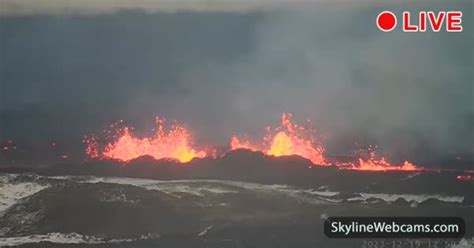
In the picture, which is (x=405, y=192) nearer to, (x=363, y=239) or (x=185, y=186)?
(x=363, y=239)

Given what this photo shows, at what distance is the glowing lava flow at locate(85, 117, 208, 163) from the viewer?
2.76 metres

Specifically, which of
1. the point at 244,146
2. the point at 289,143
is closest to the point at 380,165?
the point at 289,143

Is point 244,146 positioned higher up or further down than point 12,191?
higher up

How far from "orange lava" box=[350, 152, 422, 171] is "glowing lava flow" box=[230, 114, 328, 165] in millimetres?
190

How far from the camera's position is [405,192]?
2.77 meters

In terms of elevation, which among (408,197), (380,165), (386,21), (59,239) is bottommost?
(59,239)

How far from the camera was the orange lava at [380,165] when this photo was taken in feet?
9.04

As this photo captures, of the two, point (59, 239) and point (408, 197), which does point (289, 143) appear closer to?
point (408, 197)

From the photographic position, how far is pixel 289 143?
2.75 m

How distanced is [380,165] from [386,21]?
687mm

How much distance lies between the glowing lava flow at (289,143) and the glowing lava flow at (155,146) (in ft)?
0.74

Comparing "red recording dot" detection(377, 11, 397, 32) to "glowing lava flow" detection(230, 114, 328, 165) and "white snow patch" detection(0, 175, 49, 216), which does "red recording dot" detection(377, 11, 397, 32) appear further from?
"white snow patch" detection(0, 175, 49, 216)

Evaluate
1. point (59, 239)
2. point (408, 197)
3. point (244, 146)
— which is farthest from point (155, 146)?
point (408, 197)

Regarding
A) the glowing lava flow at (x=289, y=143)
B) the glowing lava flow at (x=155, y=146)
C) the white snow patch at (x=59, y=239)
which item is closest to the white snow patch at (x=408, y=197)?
the glowing lava flow at (x=289, y=143)
